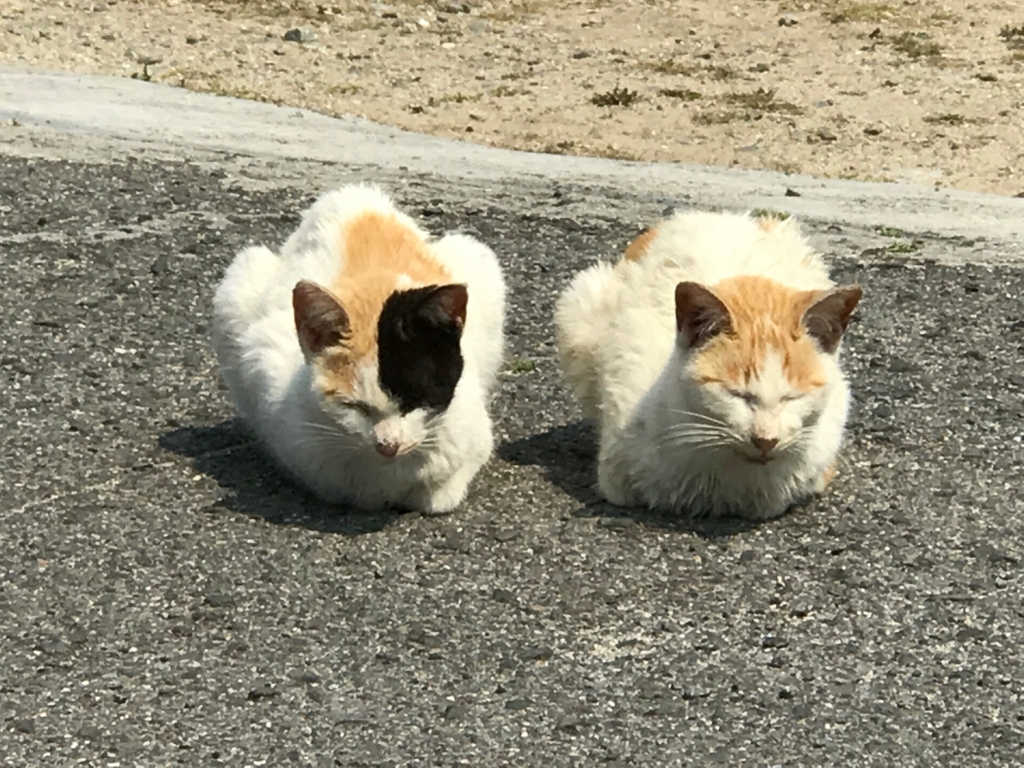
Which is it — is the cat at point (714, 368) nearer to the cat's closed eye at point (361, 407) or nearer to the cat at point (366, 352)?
the cat at point (366, 352)

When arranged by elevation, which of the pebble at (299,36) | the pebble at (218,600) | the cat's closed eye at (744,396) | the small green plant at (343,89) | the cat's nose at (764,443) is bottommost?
the small green plant at (343,89)

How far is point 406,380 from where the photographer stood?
5.65 meters

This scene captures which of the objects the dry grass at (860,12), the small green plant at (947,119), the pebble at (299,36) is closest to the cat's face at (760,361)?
the small green plant at (947,119)

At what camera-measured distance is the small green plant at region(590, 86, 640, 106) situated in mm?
15359

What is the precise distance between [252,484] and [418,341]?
48.3 inches

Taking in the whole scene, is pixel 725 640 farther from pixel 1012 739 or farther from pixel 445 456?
pixel 445 456

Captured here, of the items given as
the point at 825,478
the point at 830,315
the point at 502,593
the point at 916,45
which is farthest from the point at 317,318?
the point at 916,45

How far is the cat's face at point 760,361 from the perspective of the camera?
5.57 meters

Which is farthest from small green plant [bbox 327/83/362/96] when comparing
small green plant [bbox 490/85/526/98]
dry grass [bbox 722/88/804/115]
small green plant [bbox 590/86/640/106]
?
dry grass [bbox 722/88/804/115]

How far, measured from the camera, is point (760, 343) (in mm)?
5641

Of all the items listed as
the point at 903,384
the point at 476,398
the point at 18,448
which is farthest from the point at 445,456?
the point at 903,384

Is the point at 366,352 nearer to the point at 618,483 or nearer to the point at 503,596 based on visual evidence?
the point at 503,596

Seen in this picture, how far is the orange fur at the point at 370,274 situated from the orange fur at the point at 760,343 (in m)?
1.19

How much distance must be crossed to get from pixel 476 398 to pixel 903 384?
2620 mm
